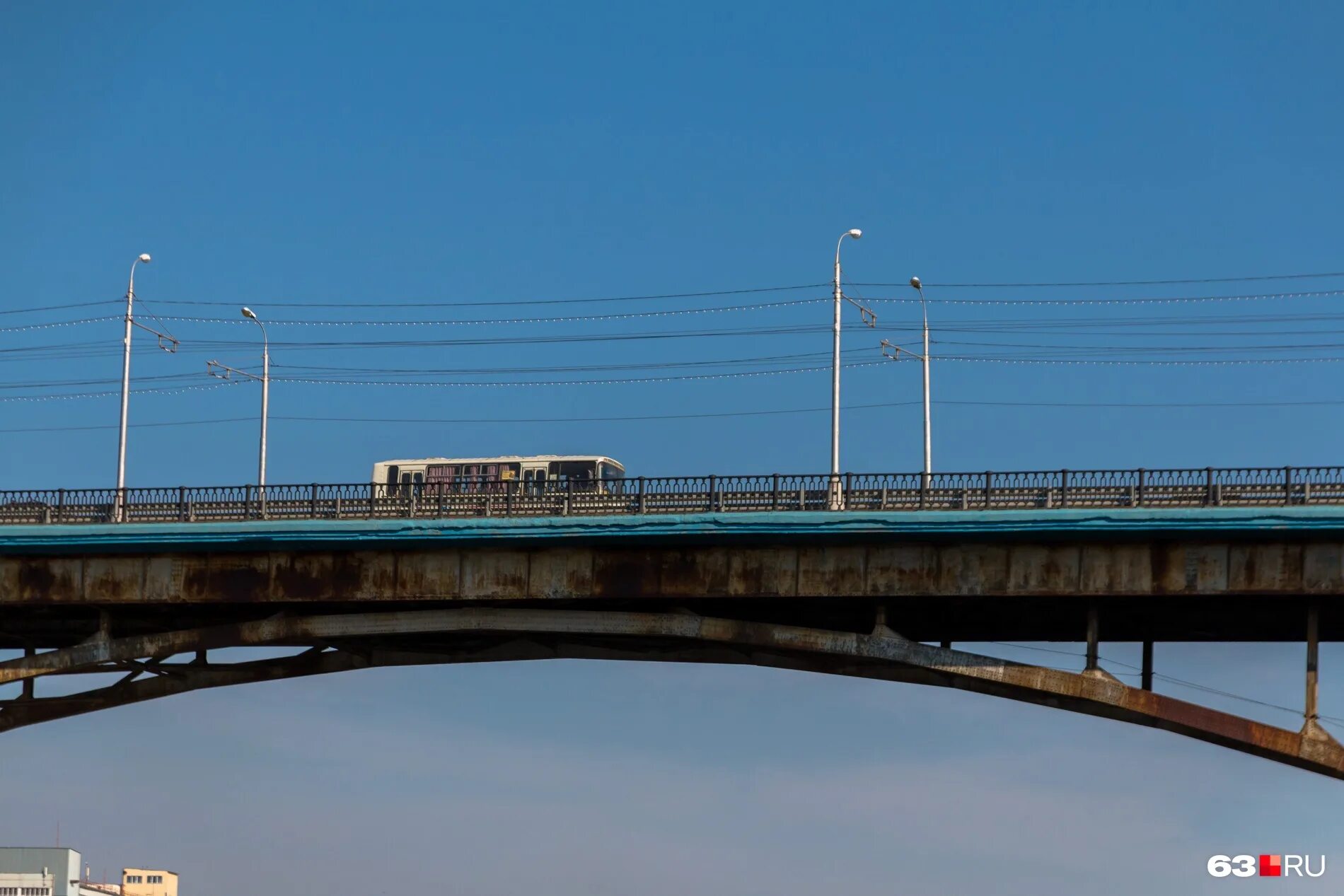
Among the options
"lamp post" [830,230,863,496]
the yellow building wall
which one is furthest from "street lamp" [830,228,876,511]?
the yellow building wall

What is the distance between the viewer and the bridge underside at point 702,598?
4000 centimetres

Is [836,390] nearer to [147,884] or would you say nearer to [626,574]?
[626,574]

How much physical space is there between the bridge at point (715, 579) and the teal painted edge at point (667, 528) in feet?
0.15

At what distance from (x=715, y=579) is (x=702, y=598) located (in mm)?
493

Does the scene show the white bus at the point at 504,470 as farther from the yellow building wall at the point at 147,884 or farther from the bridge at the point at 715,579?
the yellow building wall at the point at 147,884

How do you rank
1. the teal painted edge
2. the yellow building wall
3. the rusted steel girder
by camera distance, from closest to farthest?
the rusted steel girder, the teal painted edge, the yellow building wall

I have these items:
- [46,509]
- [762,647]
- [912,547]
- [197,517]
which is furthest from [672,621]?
[46,509]

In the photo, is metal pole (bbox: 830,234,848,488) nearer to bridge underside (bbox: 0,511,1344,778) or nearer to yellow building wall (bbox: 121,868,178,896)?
bridge underside (bbox: 0,511,1344,778)

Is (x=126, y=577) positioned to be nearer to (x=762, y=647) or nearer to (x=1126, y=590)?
(x=762, y=647)

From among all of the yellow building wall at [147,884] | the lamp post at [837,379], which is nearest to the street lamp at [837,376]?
the lamp post at [837,379]

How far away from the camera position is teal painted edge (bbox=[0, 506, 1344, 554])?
39469mm

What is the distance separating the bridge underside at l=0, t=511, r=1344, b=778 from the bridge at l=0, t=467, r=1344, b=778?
0.19 ft

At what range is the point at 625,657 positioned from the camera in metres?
47.3

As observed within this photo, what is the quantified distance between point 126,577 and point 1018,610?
2005 centimetres
